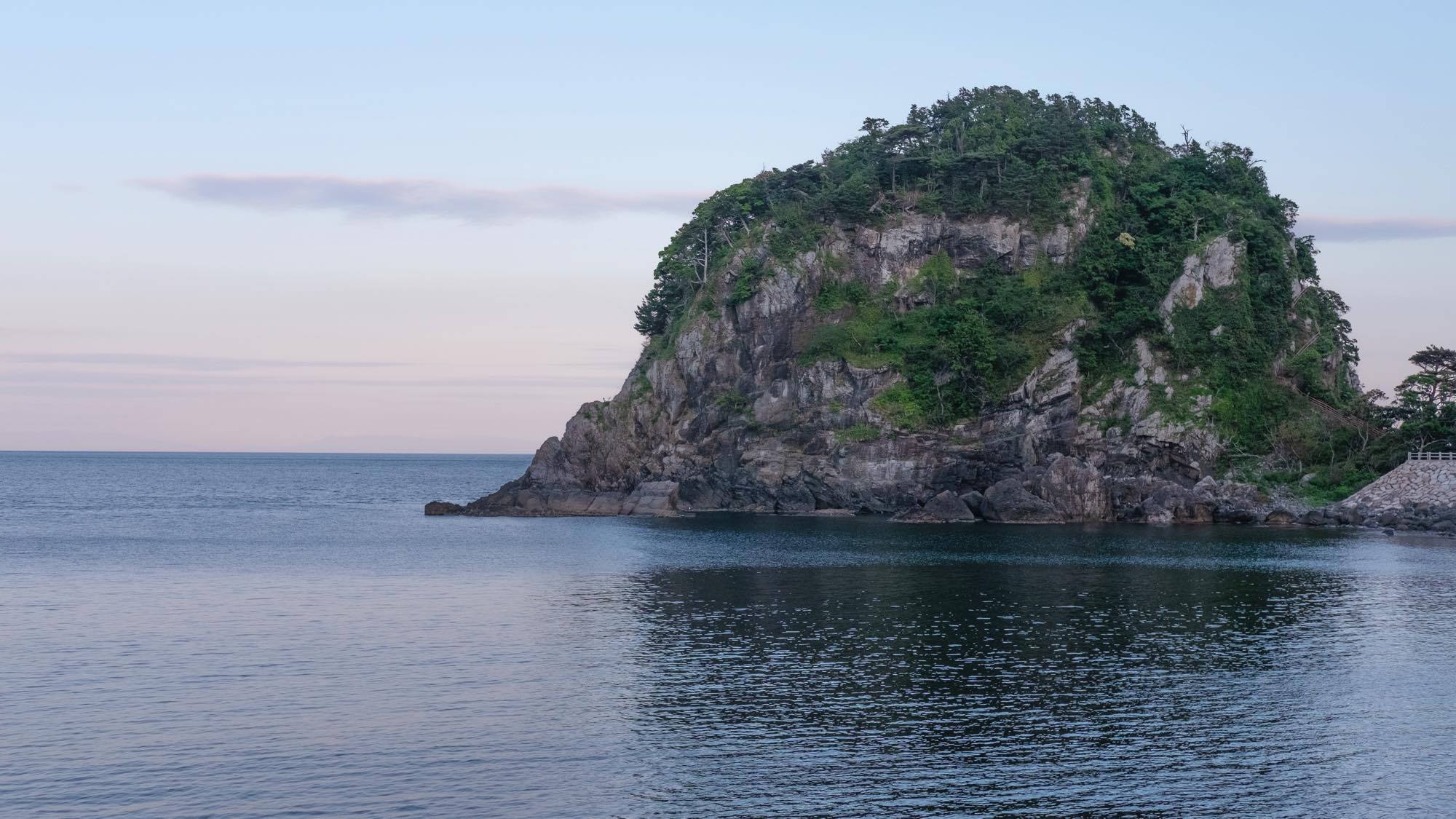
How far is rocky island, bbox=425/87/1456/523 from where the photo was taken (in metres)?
112

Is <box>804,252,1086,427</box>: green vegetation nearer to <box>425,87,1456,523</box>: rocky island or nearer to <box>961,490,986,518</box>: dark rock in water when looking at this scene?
<box>425,87,1456,523</box>: rocky island

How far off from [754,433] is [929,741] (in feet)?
293

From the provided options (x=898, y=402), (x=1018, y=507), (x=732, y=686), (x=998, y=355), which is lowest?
(x=732, y=686)

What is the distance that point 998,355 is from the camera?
119m

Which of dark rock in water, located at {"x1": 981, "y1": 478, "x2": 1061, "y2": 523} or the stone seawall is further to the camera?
dark rock in water, located at {"x1": 981, "y1": 478, "x2": 1061, "y2": 523}

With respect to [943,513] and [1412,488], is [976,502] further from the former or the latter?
[1412,488]

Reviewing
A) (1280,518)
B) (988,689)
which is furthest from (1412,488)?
(988,689)

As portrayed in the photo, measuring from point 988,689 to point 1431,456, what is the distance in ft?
274

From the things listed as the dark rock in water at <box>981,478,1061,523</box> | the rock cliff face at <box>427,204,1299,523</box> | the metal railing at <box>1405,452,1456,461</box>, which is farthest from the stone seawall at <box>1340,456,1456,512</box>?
the dark rock in water at <box>981,478,1061,523</box>

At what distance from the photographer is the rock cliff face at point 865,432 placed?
110 meters

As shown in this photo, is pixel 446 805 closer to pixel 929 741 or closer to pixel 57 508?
pixel 929 741

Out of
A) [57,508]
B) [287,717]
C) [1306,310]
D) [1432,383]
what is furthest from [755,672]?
[57,508]

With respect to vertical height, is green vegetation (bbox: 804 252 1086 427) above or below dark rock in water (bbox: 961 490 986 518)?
above

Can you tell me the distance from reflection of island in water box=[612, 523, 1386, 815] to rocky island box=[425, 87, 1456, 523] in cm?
4496
